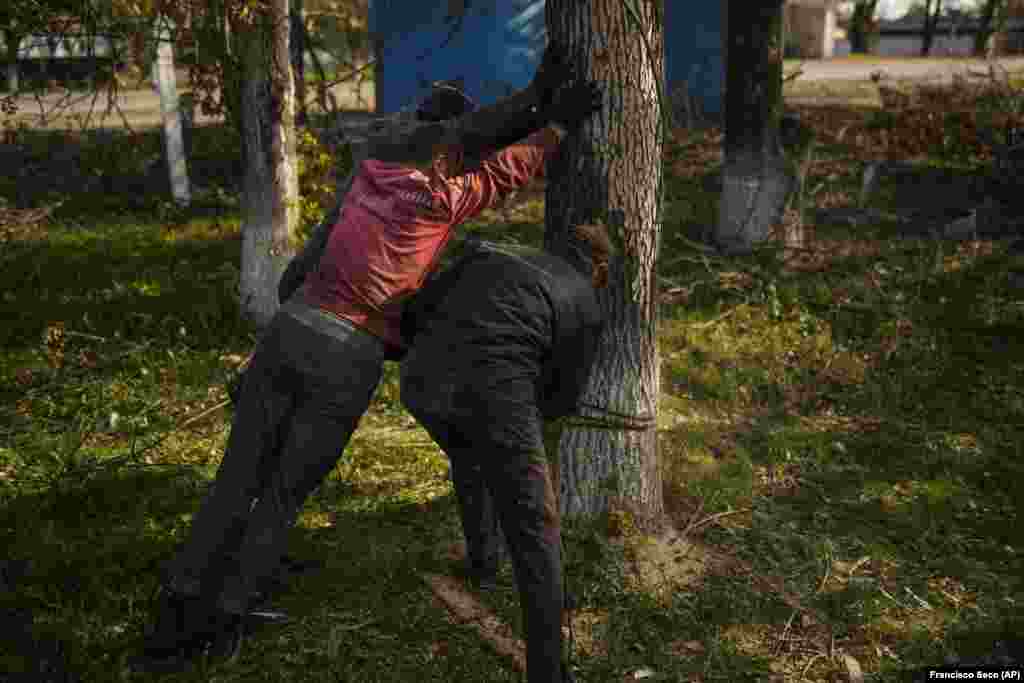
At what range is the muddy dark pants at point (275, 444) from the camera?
3.74 metres

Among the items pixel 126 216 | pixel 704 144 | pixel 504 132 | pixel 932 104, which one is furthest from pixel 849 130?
pixel 504 132

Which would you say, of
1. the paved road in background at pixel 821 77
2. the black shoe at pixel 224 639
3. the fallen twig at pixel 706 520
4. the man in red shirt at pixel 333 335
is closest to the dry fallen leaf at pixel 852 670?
the fallen twig at pixel 706 520

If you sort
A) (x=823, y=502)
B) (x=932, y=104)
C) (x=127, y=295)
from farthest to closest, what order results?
(x=932, y=104)
(x=127, y=295)
(x=823, y=502)

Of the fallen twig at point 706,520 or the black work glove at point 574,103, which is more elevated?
the black work glove at point 574,103

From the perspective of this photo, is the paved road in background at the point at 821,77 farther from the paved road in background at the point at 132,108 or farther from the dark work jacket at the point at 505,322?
the dark work jacket at the point at 505,322

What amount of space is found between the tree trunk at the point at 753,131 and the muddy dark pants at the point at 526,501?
19.1 feet

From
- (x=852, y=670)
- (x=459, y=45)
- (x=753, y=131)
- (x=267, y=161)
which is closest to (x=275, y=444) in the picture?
(x=852, y=670)

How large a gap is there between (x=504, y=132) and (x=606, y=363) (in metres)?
1.38

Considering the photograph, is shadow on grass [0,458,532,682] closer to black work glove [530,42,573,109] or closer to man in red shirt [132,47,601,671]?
man in red shirt [132,47,601,671]

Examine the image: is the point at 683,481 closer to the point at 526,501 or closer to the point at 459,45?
the point at 526,501

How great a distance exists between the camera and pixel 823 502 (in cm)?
555

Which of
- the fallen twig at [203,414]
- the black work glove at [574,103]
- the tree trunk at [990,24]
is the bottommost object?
the fallen twig at [203,414]

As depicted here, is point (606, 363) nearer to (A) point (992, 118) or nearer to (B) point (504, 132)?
(B) point (504, 132)

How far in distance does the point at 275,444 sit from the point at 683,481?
2.59 meters
